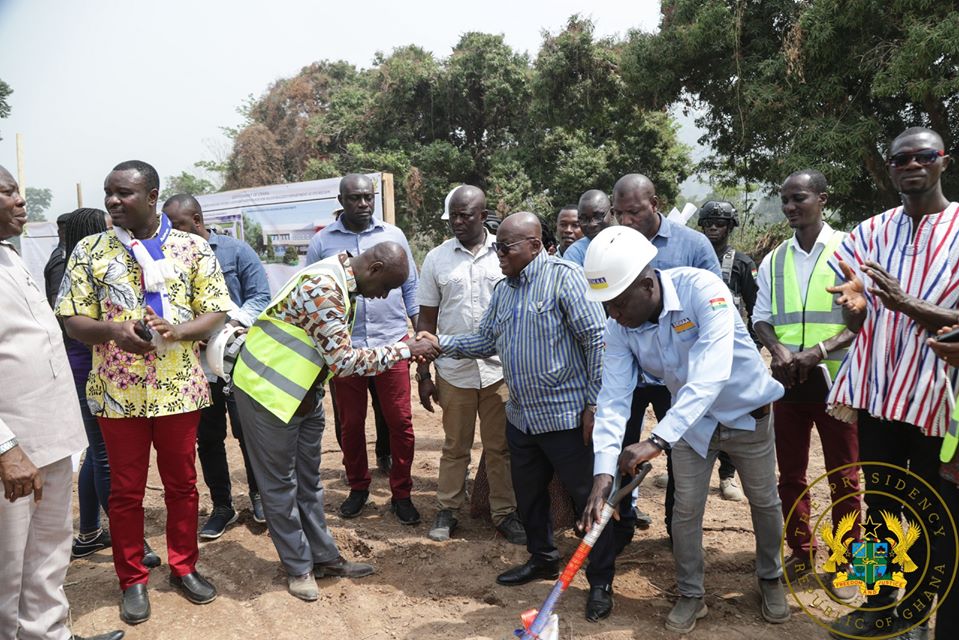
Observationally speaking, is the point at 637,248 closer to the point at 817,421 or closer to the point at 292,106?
the point at 817,421

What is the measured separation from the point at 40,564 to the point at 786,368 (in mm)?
3543

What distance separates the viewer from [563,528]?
4555 mm

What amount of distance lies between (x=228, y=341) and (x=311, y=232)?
175 inches

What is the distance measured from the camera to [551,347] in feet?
11.8

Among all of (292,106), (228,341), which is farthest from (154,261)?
(292,106)

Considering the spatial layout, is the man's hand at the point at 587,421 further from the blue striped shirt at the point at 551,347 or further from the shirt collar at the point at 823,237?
the shirt collar at the point at 823,237

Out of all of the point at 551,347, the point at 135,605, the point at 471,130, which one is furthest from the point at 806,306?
the point at 471,130

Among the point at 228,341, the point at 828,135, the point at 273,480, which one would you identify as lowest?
the point at 273,480

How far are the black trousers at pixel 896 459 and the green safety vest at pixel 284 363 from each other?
2.50 m

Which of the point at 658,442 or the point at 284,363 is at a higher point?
the point at 284,363

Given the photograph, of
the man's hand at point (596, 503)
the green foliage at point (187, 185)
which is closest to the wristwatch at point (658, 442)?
the man's hand at point (596, 503)

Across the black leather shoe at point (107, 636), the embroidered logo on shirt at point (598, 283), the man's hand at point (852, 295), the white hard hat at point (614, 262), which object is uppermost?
the white hard hat at point (614, 262)

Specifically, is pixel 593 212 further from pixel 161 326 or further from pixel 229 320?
pixel 161 326

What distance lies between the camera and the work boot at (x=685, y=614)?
3.24m
